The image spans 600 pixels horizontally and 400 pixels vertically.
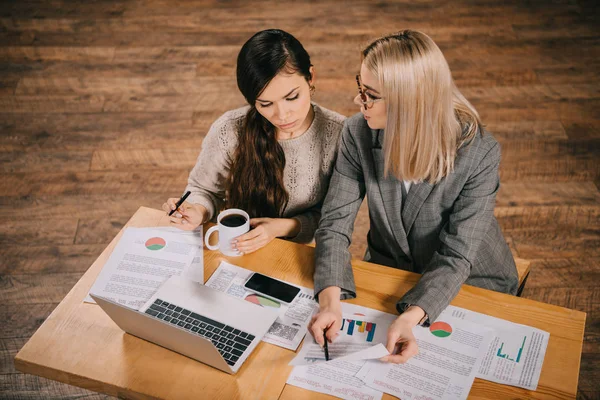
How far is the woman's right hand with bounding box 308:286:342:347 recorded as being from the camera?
1327 millimetres

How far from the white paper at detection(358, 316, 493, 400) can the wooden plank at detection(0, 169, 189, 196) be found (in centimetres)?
191

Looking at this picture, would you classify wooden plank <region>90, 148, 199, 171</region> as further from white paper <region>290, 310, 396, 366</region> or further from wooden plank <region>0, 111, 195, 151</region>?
white paper <region>290, 310, 396, 366</region>

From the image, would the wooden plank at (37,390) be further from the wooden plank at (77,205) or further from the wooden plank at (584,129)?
the wooden plank at (584,129)

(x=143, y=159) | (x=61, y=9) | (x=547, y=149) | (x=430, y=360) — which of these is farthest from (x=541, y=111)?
(x=61, y=9)

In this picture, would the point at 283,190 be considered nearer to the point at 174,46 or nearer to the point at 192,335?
the point at 192,335

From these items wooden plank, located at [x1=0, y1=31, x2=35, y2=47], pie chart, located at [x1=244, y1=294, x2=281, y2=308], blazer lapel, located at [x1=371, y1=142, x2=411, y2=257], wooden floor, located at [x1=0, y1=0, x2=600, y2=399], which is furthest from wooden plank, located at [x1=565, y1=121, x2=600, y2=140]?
wooden plank, located at [x1=0, y1=31, x2=35, y2=47]

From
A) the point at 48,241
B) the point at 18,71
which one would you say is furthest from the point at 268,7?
the point at 48,241

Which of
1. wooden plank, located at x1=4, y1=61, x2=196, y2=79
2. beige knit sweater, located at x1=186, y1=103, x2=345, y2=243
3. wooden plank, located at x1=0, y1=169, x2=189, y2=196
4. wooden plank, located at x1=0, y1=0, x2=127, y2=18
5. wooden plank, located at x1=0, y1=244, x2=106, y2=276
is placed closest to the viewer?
beige knit sweater, located at x1=186, y1=103, x2=345, y2=243

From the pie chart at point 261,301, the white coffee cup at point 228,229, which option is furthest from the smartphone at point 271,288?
the white coffee cup at point 228,229

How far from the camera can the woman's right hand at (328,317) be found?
1327 mm

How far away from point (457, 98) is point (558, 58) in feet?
9.25

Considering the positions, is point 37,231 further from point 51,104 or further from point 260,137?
point 260,137

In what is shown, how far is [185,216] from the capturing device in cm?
168

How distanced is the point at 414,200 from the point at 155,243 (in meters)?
0.74
